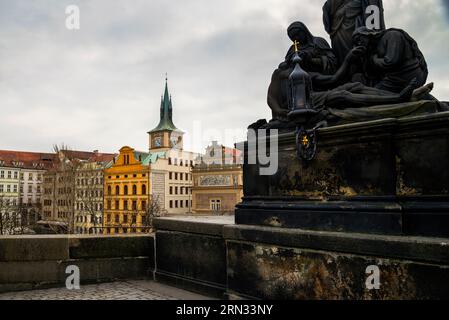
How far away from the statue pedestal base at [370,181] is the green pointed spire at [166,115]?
271ft

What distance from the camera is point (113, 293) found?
5617mm

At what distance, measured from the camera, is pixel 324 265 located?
398 cm

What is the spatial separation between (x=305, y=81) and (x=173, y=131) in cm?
8327

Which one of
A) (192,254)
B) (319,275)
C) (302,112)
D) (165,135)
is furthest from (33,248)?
(165,135)

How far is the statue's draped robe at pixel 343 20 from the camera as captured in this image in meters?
5.29

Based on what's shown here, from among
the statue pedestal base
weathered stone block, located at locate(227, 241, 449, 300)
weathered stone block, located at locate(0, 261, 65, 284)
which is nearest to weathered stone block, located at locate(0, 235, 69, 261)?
weathered stone block, located at locate(0, 261, 65, 284)

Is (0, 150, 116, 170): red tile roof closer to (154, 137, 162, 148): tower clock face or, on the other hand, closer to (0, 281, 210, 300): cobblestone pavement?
(154, 137, 162, 148): tower clock face

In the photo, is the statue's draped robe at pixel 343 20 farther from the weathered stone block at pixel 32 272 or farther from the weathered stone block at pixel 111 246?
the weathered stone block at pixel 32 272

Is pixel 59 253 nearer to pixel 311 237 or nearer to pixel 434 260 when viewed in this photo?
pixel 311 237

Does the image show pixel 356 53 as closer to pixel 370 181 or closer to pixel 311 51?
pixel 311 51

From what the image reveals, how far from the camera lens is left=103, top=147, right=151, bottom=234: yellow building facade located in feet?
→ 200

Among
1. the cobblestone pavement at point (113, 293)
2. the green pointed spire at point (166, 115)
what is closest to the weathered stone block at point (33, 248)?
the cobblestone pavement at point (113, 293)

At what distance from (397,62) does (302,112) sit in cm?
129
